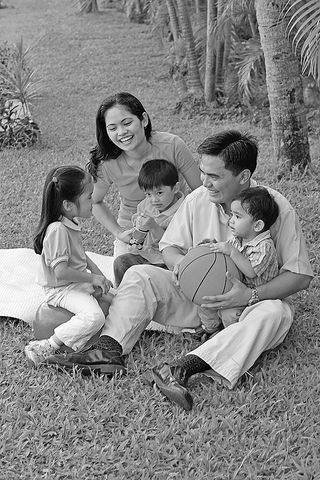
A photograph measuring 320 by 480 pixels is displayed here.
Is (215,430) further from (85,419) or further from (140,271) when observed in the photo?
(140,271)

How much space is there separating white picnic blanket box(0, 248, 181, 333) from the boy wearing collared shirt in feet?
2.09

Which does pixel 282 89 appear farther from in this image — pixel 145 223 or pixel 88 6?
pixel 88 6

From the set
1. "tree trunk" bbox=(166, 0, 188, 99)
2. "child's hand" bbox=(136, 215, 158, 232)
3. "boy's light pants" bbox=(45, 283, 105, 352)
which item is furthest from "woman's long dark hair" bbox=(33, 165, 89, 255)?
"tree trunk" bbox=(166, 0, 188, 99)

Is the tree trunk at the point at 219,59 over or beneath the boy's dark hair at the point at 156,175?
over

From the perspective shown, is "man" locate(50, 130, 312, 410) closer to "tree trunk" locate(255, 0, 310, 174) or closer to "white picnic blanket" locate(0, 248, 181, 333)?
"white picnic blanket" locate(0, 248, 181, 333)

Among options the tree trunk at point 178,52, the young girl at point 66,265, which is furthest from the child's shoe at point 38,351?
the tree trunk at point 178,52

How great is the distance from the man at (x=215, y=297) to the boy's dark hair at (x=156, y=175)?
28cm

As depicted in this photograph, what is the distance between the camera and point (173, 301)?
404cm

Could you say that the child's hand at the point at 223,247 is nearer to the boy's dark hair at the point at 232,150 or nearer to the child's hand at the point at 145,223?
the boy's dark hair at the point at 232,150

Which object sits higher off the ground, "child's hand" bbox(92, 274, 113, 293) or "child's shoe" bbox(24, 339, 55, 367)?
"child's hand" bbox(92, 274, 113, 293)

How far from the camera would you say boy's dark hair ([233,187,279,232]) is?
3693mm

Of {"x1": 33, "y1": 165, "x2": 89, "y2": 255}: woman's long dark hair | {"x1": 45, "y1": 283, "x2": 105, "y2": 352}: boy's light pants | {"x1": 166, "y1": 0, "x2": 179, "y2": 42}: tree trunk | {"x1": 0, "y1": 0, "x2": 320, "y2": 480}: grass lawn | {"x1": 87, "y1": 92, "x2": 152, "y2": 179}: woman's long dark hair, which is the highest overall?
{"x1": 166, "y1": 0, "x2": 179, "y2": 42}: tree trunk

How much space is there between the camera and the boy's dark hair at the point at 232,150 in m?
3.78

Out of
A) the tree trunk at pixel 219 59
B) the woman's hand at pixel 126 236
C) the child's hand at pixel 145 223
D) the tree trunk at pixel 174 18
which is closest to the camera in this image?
the child's hand at pixel 145 223
